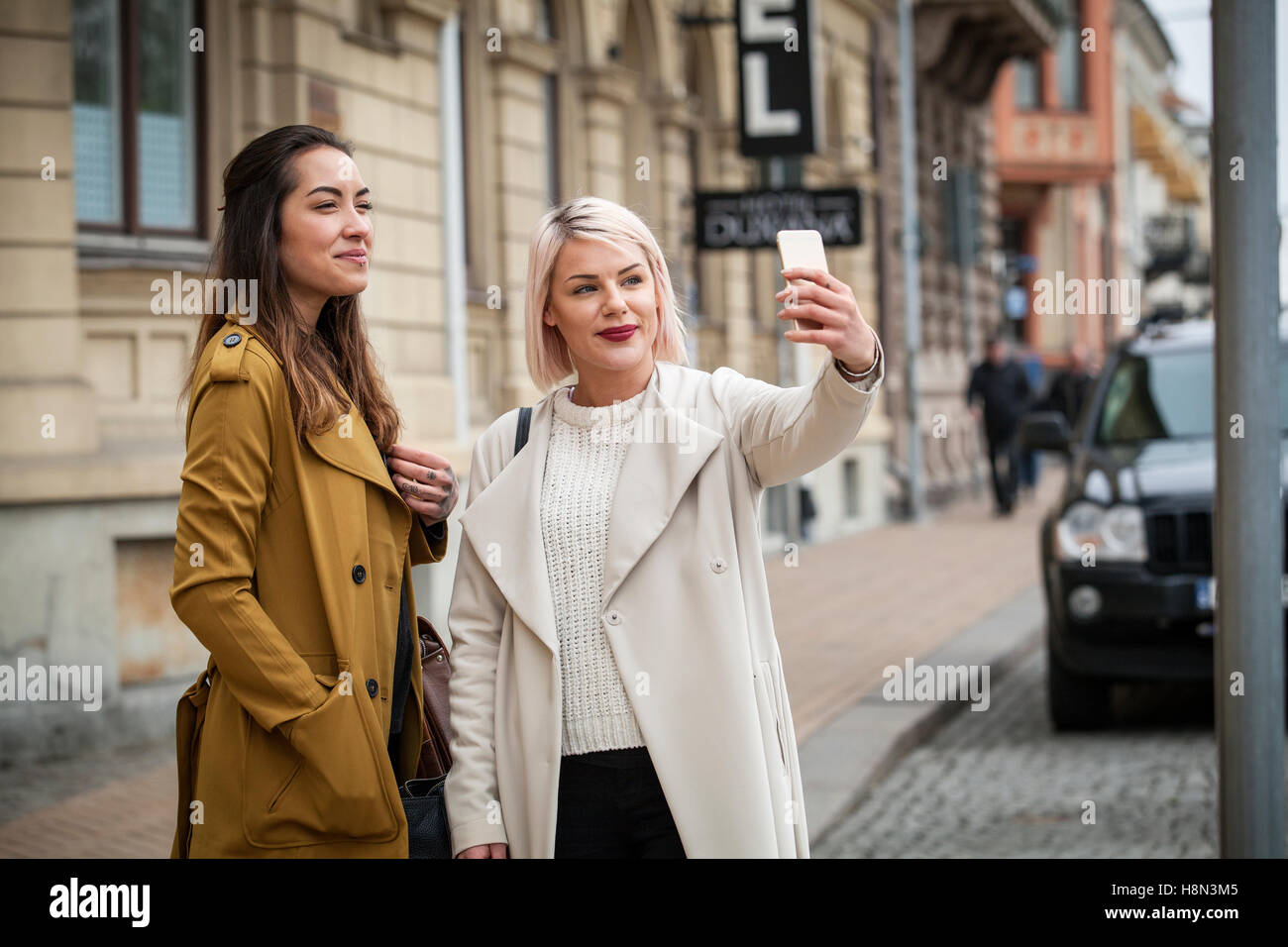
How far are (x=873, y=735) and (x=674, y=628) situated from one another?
527 cm

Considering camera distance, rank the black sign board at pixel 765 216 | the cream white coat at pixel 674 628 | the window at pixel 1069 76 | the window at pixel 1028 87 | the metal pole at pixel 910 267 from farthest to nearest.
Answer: the window at pixel 1069 76, the window at pixel 1028 87, the metal pole at pixel 910 267, the black sign board at pixel 765 216, the cream white coat at pixel 674 628

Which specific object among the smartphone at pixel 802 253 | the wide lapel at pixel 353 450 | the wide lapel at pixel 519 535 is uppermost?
the smartphone at pixel 802 253

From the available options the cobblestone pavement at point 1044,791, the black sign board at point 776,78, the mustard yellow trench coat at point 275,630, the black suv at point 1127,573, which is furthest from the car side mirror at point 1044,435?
the mustard yellow trench coat at point 275,630

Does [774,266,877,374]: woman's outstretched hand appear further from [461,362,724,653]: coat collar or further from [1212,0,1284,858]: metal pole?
[1212,0,1284,858]: metal pole

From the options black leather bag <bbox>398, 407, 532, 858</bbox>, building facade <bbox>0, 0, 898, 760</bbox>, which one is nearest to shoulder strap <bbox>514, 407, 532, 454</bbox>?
black leather bag <bbox>398, 407, 532, 858</bbox>

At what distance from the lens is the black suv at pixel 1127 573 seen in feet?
25.9

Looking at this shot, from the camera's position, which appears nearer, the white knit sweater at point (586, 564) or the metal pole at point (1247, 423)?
the white knit sweater at point (586, 564)

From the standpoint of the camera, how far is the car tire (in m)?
8.37

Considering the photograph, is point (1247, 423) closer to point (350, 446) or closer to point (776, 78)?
point (350, 446)

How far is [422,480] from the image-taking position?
297 centimetres

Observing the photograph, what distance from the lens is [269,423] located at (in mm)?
2748

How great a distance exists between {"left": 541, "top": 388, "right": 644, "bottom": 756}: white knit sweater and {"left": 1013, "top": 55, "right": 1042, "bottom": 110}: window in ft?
132

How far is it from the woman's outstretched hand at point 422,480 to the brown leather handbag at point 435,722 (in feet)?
0.69

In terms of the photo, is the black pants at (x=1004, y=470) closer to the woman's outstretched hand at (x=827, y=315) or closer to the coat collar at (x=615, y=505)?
the coat collar at (x=615, y=505)
